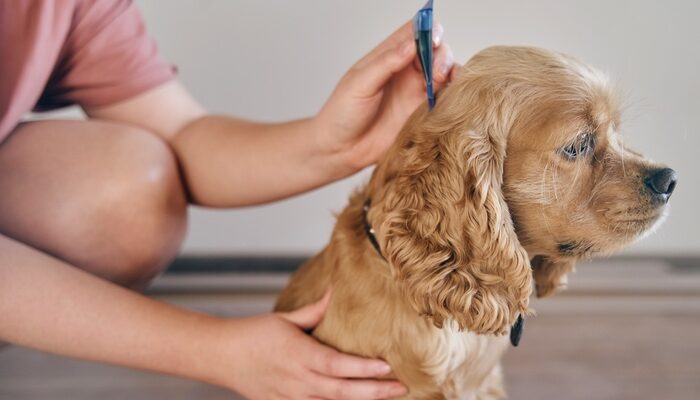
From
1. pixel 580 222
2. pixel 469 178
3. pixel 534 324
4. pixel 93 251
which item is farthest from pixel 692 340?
pixel 93 251

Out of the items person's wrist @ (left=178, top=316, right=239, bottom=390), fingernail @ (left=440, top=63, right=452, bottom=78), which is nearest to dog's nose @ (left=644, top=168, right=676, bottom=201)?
fingernail @ (left=440, top=63, right=452, bottom=78)

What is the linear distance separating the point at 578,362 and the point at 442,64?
986 millimetres

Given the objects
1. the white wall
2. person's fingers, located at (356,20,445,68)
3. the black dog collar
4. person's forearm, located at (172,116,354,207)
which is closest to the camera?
the white wall

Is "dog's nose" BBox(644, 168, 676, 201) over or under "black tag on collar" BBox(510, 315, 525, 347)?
over

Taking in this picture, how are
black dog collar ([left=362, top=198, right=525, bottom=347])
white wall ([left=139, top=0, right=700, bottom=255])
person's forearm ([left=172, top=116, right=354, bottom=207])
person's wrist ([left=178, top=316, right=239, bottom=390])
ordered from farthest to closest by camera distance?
person's forearm ([left=172, top=116, right=354, bottom=207]), person's wrist ([left=178, top=316, right=239, bottom=390]), black dog collar ([left=362, top=198, right=525, bottom=347]), white wall ([left=139, top=0, right=700, bottom=255])

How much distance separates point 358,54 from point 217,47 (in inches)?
13.6

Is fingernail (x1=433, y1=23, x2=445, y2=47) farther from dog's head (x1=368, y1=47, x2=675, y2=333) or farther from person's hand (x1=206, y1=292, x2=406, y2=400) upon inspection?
person's hand (x1=206, y1=292, x2=406, y2=400)

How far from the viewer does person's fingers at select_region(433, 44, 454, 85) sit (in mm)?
938

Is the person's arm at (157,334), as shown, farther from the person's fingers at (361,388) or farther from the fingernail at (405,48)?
the fingernail at (405,48)

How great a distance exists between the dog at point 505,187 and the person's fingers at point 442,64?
0.03m

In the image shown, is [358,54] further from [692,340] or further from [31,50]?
[692,340]

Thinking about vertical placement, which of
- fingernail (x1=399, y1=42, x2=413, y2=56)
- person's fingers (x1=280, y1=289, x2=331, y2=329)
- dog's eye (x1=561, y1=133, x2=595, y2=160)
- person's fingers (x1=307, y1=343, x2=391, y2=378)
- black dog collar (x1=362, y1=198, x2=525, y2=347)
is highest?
fingernail (x1=399, y1=42, x2=413, y2=56)

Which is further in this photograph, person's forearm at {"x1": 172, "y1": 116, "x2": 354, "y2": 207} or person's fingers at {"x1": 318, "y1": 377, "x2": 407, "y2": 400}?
person's forearm at {"x1": 172, "y1": 116, "x2": 354, "y2": 207}

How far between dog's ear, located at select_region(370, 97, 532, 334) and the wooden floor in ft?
1.58
